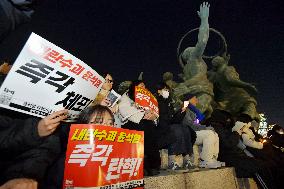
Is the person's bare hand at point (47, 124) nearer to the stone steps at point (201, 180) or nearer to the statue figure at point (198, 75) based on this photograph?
the stone steps at point (201, 180)

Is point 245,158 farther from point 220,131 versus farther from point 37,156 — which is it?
point 37,156

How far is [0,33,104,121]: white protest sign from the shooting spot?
2.58m

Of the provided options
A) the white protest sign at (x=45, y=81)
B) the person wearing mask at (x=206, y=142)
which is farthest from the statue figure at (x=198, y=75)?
the white protest sign at (x=45, y=81)

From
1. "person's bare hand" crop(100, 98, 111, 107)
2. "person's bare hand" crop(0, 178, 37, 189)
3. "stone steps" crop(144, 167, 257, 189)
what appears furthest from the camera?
"person's bare hand" crop(100, 98, 111, 107)

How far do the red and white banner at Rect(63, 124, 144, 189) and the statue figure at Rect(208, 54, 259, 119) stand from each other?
1954 centimetres

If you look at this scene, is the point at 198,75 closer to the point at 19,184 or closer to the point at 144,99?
the point at 144,99

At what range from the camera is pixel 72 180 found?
2361 mm

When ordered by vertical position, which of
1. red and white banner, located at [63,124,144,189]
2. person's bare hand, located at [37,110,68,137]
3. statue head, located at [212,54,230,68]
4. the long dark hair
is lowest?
red and white banner, located at [63,124,144,189]

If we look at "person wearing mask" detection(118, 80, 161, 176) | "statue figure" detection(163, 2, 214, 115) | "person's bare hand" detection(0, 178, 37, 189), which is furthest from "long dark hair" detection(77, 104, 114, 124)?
"statue figure" detection(163, 2, 214, 115)

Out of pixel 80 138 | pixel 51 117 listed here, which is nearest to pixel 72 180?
pixel 80 138

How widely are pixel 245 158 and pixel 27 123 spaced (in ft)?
18.1

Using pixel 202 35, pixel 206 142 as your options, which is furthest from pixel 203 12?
pixel 206 142

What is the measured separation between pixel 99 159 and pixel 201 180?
3.19m

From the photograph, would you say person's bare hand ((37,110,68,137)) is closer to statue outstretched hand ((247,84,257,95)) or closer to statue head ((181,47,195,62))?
statue head ((181,47,195,62))
